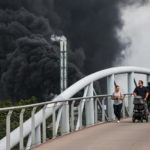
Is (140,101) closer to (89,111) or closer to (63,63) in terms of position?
(89,111)

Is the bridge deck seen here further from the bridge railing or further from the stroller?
the stroller

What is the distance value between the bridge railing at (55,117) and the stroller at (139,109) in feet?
4.58

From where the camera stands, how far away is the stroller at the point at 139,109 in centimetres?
1685

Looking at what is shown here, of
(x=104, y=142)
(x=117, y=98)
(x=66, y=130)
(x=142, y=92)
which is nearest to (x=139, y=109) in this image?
(x=142, y=92)

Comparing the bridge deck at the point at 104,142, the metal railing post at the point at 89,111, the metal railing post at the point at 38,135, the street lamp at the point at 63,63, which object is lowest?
the bridge deck at the point at 104,142

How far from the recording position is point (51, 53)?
291ft

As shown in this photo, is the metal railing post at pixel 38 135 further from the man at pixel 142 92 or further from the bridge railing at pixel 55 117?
the man at pixel 142 92

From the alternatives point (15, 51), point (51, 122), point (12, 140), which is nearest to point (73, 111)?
point (51, 122)

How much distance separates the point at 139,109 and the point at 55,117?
5180 mm

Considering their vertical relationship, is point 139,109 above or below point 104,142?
Result: above

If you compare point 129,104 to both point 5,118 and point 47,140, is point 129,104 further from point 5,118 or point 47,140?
point 5,118

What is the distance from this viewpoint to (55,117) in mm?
12656

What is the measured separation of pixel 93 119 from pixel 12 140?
27.3 ft

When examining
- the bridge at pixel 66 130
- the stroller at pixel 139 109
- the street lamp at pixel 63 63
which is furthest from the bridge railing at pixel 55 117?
the street lamp at pixel 63 63
